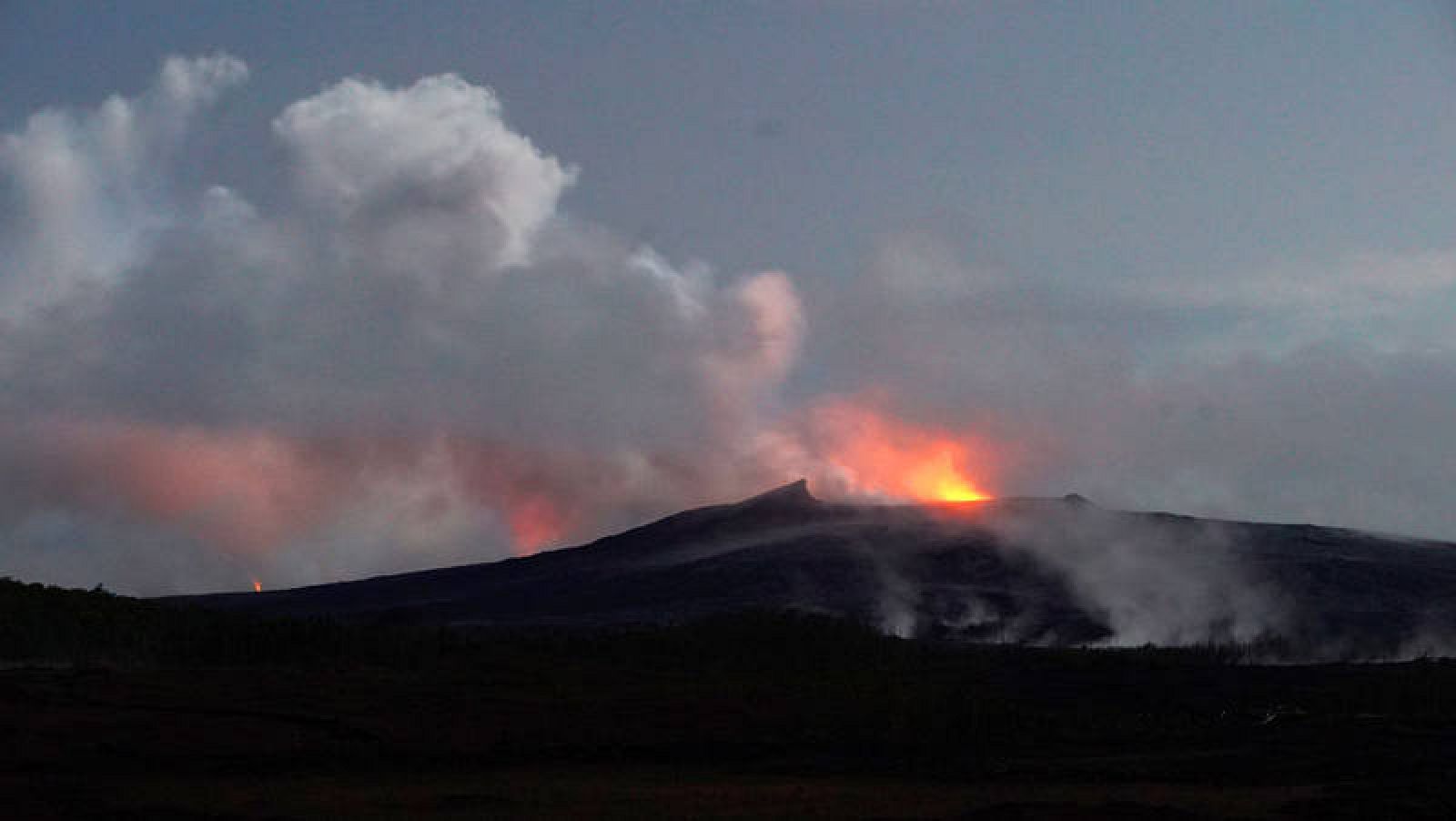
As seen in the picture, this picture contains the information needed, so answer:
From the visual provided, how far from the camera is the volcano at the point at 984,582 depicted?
297 feet

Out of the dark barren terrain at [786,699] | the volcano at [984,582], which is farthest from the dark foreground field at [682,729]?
the volcano at [984,582]

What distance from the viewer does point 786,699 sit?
5269 centimetres

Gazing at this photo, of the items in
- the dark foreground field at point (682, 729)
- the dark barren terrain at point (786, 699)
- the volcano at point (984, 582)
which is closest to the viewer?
the dark foreground field at point (682, 729)

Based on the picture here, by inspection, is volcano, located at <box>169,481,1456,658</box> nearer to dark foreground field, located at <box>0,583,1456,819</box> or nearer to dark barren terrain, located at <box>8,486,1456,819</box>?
dark barren terrain, located at <box>8,486,1456,819</box>

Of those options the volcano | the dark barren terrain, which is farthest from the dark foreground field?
the volcano

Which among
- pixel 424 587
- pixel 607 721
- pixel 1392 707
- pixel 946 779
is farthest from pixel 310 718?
pixel 424 587

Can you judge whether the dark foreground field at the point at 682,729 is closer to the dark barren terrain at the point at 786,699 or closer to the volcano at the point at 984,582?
the dark barren terrain at the point at 786,699

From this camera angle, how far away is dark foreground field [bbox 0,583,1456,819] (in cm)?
3234

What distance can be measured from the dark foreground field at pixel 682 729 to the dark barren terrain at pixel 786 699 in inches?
6.2

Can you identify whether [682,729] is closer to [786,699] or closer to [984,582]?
[786,699]

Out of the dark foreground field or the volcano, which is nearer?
the dark foreground field

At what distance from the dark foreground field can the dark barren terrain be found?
0.16 m

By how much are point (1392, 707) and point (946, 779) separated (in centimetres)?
2150

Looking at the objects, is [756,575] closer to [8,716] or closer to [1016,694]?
[1016,694]
